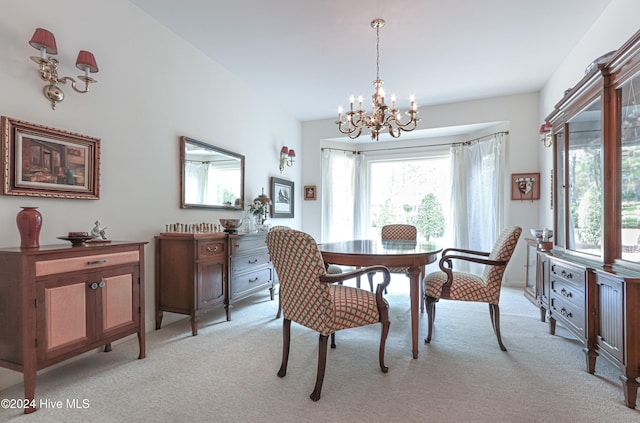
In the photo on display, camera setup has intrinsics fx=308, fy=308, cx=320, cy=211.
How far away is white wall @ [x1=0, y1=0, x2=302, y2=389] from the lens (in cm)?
198

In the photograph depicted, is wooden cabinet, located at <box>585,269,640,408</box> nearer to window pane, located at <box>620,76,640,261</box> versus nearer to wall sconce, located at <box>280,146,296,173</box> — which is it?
window pane, located at <box>620,76,640,261</box>

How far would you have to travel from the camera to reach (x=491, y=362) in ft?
7.23

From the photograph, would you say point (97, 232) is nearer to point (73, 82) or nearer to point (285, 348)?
point (73, 82)

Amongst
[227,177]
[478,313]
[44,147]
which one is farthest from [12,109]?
[478,313]

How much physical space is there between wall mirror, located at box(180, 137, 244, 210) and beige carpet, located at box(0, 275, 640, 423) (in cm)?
141

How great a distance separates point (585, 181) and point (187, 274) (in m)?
3.38

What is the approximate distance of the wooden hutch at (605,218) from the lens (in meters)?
1.74

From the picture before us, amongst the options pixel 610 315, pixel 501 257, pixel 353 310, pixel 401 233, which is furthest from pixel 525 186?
pixel 353 310

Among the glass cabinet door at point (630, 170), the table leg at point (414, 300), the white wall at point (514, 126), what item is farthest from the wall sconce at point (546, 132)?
the table leg at point (414, 300)

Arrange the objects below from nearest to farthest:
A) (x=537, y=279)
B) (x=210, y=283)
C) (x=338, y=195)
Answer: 1. (x=210, y=283)
2. (x=537, y=279)
3. (x=338, y=195)

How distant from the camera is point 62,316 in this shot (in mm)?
1800

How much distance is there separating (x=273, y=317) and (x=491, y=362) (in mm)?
2009

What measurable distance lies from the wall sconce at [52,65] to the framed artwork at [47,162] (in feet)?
0.83

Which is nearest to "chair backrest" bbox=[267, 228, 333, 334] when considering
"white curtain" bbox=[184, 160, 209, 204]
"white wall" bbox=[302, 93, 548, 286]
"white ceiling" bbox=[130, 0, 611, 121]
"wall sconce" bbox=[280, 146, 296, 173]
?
"white curtain" bbox=[184, 160, 209, 204]
